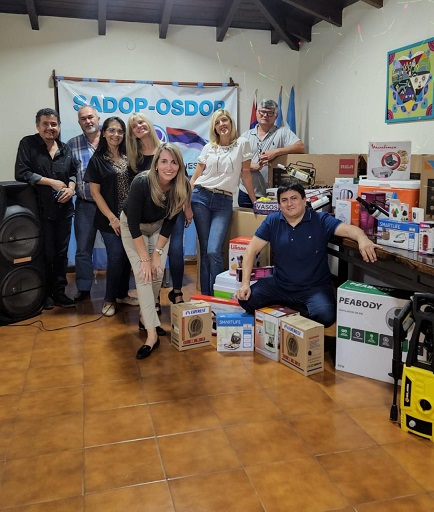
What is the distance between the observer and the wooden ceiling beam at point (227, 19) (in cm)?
451

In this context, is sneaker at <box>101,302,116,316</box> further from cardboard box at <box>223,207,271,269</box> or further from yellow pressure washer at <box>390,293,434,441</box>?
yellow pressure washer at <box>390,293,434,441</box>

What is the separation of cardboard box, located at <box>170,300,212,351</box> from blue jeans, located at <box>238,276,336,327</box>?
0.26 meters

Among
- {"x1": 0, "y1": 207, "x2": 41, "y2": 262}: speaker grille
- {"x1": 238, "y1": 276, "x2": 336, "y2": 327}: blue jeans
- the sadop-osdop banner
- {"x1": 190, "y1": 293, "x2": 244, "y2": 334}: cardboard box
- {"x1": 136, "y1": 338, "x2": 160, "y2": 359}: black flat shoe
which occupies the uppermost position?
the sadop-osdop banner

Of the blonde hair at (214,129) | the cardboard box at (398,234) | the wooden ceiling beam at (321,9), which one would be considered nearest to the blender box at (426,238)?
the cardboard box at (398,234)

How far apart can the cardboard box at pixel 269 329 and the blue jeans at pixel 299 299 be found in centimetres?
9

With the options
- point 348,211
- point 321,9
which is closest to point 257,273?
point 348,211

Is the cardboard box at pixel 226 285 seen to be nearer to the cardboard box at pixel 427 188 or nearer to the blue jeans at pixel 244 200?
the blue jeans at pixel 244 200

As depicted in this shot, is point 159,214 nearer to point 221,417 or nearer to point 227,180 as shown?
point 227,180

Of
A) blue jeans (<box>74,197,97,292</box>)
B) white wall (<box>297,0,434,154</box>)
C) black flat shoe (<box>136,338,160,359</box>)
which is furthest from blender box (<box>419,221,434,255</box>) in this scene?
blue jeans (<box>74,197,97,292</box>)

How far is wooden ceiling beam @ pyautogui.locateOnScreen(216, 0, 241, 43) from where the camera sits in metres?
4.51

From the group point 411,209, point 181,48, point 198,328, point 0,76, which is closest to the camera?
point 411,209

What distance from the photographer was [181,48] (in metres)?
5.13

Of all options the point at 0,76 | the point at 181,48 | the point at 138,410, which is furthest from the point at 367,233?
the point at 0,76

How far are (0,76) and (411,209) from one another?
3.93 m
